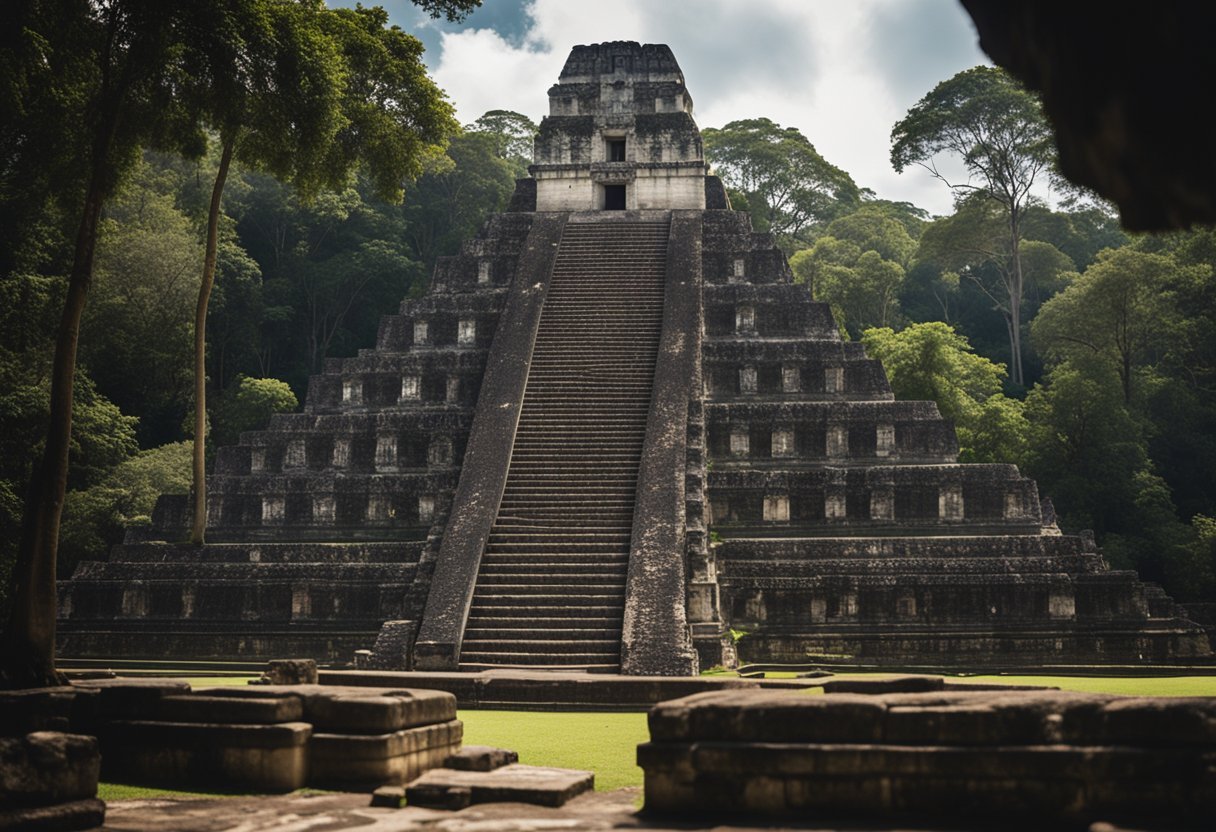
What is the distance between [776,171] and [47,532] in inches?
1852

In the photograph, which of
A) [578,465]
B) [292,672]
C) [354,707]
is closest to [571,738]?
[354,707]

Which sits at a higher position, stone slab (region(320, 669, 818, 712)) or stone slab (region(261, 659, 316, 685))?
stone slab (region(261, 659, 316, 685))

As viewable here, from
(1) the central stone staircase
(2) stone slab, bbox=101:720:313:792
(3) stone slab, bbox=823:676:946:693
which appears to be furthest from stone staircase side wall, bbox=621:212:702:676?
(2) stone slab, bbox=101:720:313:792

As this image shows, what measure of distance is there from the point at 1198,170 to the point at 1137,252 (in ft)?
107

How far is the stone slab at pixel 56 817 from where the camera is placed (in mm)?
6023

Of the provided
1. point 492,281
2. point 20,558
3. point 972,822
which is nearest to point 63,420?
point 20,558

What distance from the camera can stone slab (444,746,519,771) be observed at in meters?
7.50

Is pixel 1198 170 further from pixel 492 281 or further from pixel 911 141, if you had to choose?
pixel 911 141

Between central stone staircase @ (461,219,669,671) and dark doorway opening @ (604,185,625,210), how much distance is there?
1429mm

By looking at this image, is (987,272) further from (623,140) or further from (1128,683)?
(1128,683)

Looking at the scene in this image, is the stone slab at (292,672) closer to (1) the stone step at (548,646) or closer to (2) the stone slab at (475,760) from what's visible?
(1) the stone step at (548,646)

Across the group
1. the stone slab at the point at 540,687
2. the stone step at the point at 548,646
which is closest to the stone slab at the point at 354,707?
the stone slab at the point at 540,687

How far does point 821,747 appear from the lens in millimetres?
6184

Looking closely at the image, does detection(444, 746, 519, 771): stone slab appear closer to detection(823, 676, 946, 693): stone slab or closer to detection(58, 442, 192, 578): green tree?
detection(823, 676, 946, 693): stone slab
